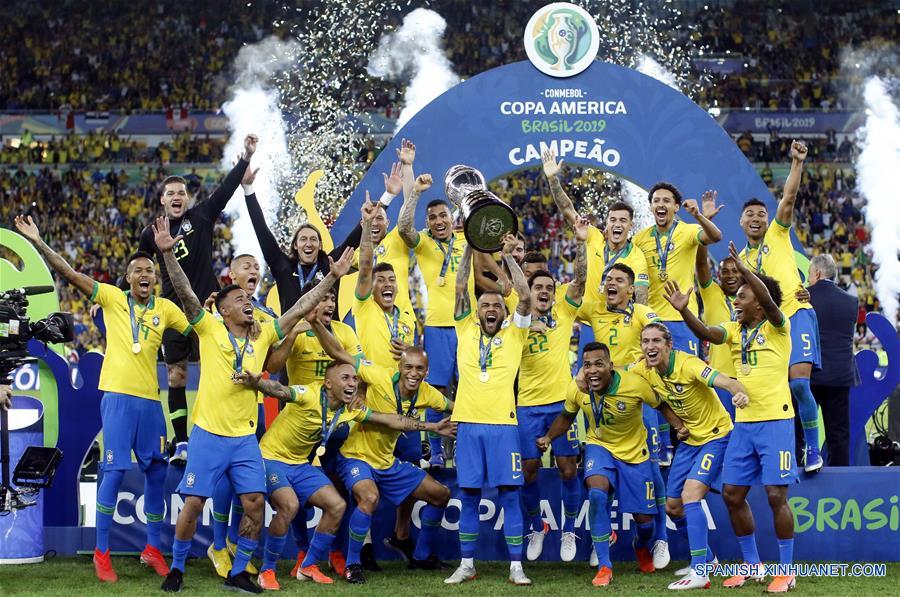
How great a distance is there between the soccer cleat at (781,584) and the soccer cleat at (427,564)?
7.27 feet

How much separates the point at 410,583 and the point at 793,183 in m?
3.75

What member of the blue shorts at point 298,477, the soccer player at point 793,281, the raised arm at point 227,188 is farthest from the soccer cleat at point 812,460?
the raised arm at point 227,188

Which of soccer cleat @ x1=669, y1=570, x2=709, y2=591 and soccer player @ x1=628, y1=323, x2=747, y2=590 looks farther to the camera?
soccer player @ x1=628, y1=323, x2=747, y2=590

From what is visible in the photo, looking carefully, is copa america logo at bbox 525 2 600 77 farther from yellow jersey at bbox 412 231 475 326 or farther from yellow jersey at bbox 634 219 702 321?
yellow jersey at bbox 412 231 475 326

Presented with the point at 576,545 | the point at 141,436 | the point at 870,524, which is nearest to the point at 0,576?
the point at 141,436

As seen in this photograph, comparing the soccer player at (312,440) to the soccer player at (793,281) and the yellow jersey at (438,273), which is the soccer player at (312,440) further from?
the soccer player at (793,281)

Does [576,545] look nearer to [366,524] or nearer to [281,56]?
[366,524]

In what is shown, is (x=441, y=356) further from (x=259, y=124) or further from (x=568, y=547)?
(x=259, y=124)

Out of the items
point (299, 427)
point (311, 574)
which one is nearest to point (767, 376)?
point (299, 427)

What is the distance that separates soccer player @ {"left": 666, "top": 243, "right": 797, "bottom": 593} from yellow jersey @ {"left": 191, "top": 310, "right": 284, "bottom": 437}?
105 inches

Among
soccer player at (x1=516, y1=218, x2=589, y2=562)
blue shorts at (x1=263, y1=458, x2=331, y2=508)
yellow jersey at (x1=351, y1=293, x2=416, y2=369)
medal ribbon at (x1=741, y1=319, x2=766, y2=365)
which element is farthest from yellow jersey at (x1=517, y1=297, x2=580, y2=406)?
blue shorts at (x1=263, y1=458, x2=331, y2=508)

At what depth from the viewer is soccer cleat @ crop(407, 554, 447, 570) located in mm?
8273

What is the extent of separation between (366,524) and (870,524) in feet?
11.6

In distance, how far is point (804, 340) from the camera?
8.52 m
